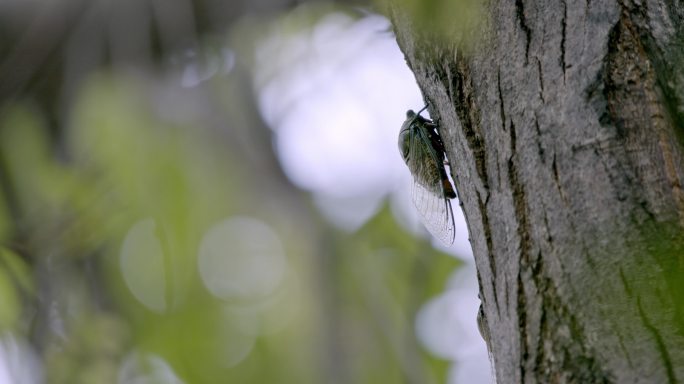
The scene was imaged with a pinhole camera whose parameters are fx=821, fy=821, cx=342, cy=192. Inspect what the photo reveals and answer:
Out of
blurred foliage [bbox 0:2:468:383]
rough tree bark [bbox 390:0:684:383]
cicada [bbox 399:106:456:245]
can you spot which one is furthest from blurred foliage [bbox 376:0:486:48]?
blurred foliage [bbox 0:2:468:383]

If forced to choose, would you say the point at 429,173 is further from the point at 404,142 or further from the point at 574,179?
the point at 574,179

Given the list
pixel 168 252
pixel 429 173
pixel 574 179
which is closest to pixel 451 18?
pixel 574 179

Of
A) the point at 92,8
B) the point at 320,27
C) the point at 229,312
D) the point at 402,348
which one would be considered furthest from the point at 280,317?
the point at 92,8

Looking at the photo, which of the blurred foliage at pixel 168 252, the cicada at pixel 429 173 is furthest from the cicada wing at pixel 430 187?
the blurred foliage at pixel 168 252

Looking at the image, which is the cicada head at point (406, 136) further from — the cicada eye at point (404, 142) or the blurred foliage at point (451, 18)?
the blurred foliage at point (451, 18)

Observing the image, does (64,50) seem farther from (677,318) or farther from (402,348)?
(677,318)

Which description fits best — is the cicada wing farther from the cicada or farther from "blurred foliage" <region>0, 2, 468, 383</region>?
"blurred foliage" <region>0, 2, 468, 383</region>
